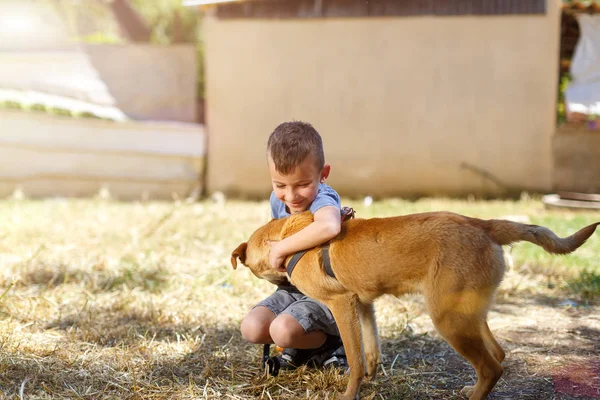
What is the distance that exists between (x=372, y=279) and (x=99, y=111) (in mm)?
8335

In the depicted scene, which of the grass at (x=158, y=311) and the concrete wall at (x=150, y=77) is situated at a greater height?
the concrete wall at (x=150, y=77)

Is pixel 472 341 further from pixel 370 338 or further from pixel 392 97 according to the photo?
pixel 392 97

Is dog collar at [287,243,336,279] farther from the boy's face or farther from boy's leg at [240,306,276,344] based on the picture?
boy's leg at [240,306,276,344]

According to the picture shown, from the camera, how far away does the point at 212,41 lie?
35.4ft

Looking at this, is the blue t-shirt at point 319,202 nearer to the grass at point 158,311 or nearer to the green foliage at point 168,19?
the grass at point 158,311

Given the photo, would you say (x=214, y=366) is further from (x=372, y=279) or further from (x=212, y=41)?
(x=212, y=41)

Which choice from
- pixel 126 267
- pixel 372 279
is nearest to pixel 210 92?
pixel 126 267

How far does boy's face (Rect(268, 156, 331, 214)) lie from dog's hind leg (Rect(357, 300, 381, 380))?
0.62m

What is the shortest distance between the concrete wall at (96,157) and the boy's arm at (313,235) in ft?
24.2

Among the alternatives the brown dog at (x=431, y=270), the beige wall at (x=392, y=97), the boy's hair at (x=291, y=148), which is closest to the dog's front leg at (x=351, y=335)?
the brown dog at (x=431, y=270)

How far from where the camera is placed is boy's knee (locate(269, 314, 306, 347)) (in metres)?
3.46

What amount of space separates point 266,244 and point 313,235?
1.18 ft

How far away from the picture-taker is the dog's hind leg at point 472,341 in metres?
2.94

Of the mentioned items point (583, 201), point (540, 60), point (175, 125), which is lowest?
point (583, 201)
